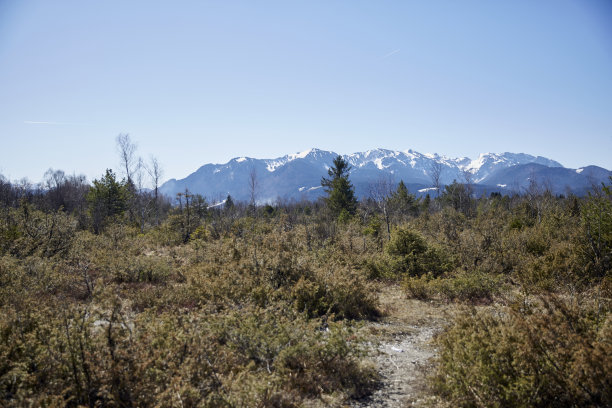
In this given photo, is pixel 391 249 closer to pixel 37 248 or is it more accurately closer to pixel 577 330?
pixel 577 330

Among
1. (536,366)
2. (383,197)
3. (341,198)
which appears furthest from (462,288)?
(341,198)

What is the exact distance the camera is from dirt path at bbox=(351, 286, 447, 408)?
13.9 ft

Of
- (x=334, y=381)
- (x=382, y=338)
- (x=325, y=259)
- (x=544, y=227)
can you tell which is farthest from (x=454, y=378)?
(x=544, y=227)

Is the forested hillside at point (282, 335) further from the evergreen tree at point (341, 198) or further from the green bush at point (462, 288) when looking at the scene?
the evergreen tree at point (341, 198)

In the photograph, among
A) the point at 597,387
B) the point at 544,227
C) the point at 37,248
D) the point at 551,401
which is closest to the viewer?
the point at 597,387

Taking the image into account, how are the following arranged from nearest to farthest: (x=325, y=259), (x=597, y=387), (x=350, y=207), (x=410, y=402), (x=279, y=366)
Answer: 1. (x=597, y=387)
2. (x=410, y=402)
3. (x=279, y=366)
4. (x=325, y=259)
5. (x=350, y=207)

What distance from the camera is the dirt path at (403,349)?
4246mm

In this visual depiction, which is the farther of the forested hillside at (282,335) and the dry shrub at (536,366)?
the forested hillside at (282,335)

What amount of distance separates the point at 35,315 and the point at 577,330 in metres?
7.08

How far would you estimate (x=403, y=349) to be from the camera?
5.98 meters

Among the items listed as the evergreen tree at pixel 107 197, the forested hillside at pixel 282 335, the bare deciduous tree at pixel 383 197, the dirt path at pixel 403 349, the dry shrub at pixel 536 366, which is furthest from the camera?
the evergreen tree at pixel 107 197

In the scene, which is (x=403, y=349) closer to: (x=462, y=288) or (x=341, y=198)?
(x=462, y=288)

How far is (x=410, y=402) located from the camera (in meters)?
4.08

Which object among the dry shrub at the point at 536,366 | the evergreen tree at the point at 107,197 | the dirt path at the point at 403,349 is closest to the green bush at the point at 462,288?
the dirt path at the point at 403,349
